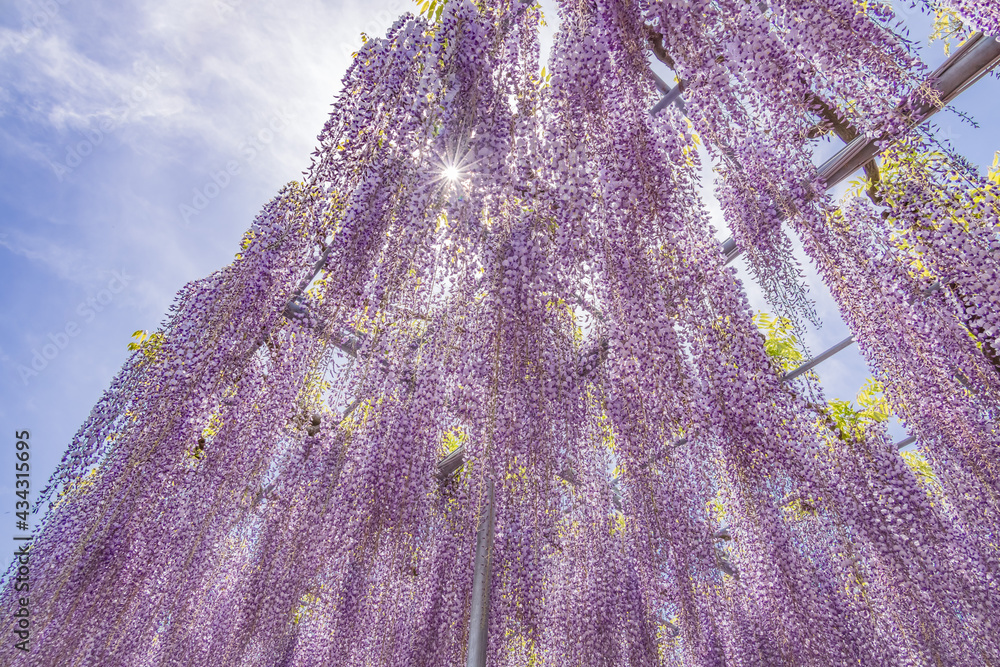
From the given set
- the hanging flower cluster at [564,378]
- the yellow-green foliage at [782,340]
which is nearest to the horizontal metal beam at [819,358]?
the yellow-green foliage at [782,340]

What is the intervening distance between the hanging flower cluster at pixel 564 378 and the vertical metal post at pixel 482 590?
4.6 inches

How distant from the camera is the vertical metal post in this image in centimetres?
383

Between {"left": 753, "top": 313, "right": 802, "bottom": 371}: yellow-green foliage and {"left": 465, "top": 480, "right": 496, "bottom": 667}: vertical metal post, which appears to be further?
{"left": 753, "top": 313, "right": 802, "bottom": 371}: yellow-green foliage

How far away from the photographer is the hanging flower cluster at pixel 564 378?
10.0 feet

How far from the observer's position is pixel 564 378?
3988 millimetres

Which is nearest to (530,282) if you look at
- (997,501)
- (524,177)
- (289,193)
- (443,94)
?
(524,177)

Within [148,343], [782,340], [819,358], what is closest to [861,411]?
[819,358]

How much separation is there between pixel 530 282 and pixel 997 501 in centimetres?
383

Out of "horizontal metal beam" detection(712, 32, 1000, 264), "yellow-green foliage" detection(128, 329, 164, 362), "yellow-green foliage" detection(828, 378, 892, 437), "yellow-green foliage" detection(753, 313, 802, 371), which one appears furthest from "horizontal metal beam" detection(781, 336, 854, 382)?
"yellow-green foliage" detection(128, 329, 164, 362)

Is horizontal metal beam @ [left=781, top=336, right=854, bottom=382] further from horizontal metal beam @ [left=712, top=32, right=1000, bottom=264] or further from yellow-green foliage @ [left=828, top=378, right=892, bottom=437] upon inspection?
horizontal metal beam @ [left=712, top=32, right=1000, bottom=264]

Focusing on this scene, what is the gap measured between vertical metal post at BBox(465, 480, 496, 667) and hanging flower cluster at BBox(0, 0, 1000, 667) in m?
0.12

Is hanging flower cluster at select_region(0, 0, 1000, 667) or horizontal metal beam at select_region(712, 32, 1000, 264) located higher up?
horizontal metal beam at select_region(712, 32, 1000, 264)

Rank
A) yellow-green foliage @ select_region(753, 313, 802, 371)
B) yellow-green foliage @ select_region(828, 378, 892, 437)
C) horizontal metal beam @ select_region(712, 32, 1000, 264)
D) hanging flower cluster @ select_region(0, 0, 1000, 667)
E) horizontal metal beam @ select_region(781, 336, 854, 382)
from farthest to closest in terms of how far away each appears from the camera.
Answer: yellow-green foliage @ select_region(753, 313, 802, 371) < horizontal metal beam @ select_region(781, 336, 854, 382) < yellow-green foliage @ select_region(828, 378, 892, 437) < horizontal metal beam @ select_region(712, 32, 1000, 264) < hanging flower cluster @ select_region(0, 0, 1000, 667)

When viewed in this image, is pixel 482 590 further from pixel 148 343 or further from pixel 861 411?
pixel 861 411
